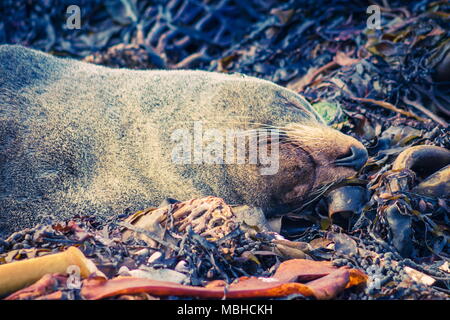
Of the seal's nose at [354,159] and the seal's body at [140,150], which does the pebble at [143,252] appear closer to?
the seal's body at [140,150]

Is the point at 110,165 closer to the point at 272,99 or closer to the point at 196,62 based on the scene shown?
the point at 272,99

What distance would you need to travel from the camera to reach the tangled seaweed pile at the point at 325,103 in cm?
212

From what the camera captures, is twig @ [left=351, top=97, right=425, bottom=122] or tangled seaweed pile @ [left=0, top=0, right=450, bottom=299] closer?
tangled seaweed pile @ [left=0, top=0, right=450, bottom=299]

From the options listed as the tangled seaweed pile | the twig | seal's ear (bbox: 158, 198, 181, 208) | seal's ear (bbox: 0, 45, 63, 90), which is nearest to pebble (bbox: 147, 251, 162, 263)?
the tangled seaweed pile

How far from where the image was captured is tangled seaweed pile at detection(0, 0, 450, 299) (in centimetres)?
212

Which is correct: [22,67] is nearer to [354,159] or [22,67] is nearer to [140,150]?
[140,150]

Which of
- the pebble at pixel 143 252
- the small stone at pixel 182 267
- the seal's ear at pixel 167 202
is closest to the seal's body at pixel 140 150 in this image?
the seal's ear at pixel 167 202

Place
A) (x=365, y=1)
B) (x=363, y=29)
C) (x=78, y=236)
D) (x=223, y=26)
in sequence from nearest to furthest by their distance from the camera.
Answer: (x=78, y=236) < (x=363, y=29) < (x=365, y=1) < (x=223, y=26)

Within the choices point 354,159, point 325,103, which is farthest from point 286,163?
point 325,103

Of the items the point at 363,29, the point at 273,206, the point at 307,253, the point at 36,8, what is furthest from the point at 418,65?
the point at 36,8

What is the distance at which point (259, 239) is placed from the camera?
2.28m

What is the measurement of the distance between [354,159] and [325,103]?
4.39 ft

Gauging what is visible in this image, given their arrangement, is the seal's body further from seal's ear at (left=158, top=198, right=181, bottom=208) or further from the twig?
the twig

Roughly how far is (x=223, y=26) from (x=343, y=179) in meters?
3.26
